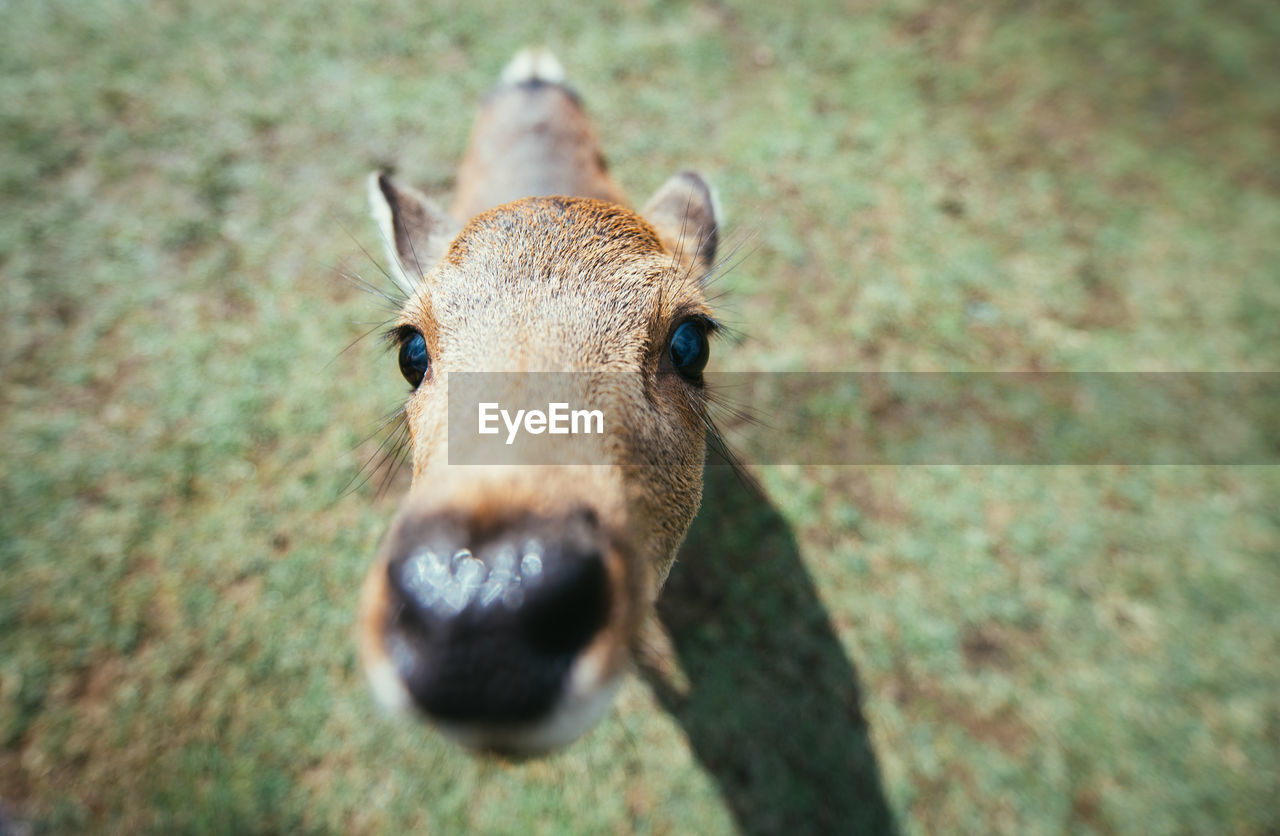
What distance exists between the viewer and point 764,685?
420 centimetres

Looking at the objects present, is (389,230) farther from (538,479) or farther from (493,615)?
(493,615)

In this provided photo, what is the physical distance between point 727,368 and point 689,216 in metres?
2.09

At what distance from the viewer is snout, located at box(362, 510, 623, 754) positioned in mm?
1343

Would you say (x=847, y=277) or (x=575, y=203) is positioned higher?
(x=575, y=203)

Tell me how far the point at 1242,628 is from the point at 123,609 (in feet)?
27.8

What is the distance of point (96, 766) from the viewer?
3.82 meters

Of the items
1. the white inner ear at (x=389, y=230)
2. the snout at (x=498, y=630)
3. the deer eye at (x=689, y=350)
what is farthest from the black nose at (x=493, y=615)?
the white inner ear at (x=389, y=230)

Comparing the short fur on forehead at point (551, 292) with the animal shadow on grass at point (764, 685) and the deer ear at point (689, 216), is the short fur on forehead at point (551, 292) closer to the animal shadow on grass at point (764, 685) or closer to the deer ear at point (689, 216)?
the deer ear at point (689, 216)

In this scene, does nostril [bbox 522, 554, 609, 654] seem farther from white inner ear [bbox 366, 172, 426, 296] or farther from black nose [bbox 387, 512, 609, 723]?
white inner ear [bbox 366, 172, 426, 296]

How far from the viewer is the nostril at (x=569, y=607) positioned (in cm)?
136

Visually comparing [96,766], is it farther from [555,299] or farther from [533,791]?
[555,299]

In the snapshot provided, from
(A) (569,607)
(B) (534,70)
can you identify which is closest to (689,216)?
(A) (569,607)

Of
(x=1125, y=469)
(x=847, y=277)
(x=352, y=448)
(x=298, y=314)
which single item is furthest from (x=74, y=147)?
(x=1125, y=469)

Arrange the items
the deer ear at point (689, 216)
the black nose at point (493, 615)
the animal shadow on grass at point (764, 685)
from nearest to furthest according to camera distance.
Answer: the black nose at point (493, 615), the deer ear at point (689, 216), the animal shadow on grass at point (764, 685)
